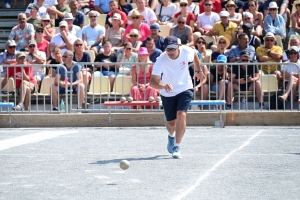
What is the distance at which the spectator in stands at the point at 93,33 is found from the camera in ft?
71.2

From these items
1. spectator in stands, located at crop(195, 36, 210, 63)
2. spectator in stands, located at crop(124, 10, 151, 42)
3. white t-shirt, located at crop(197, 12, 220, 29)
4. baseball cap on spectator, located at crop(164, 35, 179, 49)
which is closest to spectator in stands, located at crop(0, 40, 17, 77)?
spectator in stands, located at crop(124, 10, 151, 42)

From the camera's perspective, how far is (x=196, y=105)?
61.5 feet

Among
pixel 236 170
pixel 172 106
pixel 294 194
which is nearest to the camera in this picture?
pixel 294 194

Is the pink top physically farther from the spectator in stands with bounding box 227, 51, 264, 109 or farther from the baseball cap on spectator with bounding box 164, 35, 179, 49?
the baseball cap on spectator with bounding box 164, 35, 179, 49

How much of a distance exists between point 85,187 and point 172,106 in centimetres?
369

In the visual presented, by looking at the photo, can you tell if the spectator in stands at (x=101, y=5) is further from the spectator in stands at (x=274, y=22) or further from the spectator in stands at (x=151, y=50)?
the spectator in stands at (x=274, y=22)

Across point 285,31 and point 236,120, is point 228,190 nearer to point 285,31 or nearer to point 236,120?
point 236,120

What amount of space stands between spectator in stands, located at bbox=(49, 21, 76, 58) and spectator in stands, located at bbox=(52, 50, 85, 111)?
7.16 ft

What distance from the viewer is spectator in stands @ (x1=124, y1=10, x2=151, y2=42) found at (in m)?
21.2

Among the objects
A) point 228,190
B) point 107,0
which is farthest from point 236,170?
point 107,0

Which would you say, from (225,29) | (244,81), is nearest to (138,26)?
(225,29)

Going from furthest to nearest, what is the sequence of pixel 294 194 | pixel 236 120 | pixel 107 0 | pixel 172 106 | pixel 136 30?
pixel 107 0, pixel 136 30, pixel 236 120, pixel 172 106, pixel 294 194

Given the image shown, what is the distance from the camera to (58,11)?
912 inches

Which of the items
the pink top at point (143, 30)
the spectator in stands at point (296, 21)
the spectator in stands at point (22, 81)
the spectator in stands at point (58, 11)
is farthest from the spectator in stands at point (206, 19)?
the spectator in stands at point (22, 81)
